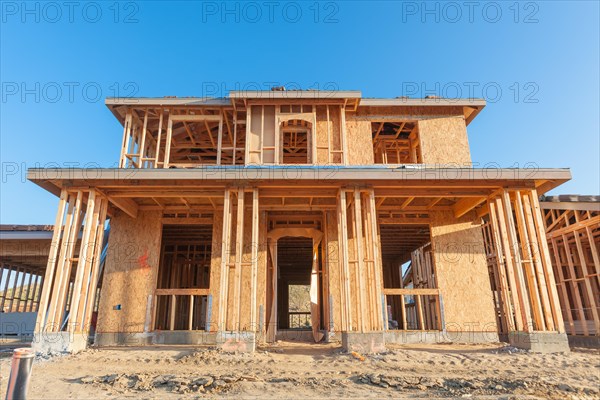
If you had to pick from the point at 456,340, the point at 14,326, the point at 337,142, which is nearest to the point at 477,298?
the point at 456,340

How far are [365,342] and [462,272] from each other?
5493 millimetres

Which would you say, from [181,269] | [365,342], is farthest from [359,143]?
[181,269]

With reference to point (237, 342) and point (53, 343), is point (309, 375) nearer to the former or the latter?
point (237, 342)

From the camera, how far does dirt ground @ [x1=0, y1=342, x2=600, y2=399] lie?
613 centimetres

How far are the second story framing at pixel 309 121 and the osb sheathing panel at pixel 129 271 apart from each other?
2329 mm

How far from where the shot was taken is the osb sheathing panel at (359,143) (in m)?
14.5

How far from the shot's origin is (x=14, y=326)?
67.5 feet

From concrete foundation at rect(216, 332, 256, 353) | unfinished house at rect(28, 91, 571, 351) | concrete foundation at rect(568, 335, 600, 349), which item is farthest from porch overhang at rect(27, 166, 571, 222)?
concrete foundation at rect(568, 335, 600, 349)

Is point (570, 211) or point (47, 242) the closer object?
point (570, 211)

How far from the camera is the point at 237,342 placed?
991cm

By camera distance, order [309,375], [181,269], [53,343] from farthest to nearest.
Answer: [181,269], [53,343], [309,375]

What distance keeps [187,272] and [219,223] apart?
869 cm

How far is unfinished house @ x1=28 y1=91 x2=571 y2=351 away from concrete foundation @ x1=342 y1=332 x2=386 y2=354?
35mm

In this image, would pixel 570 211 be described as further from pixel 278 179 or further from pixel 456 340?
pixel 278 179
